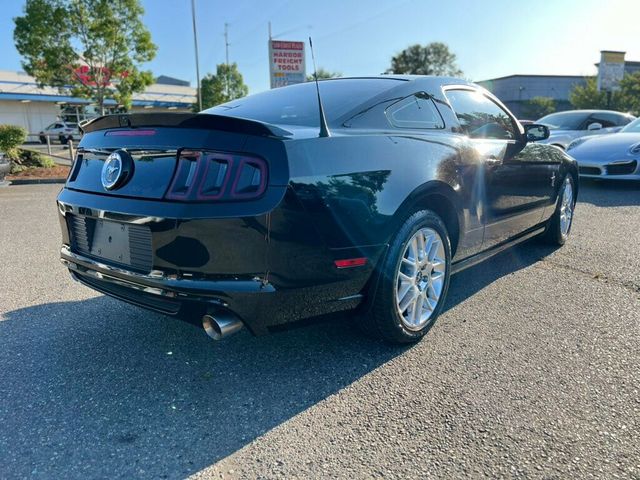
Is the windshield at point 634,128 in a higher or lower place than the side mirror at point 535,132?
higher

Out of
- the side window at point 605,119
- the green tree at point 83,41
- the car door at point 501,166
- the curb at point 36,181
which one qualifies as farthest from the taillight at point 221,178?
the green tree at point 83,41

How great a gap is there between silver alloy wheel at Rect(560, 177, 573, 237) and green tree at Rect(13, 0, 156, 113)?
15088mm

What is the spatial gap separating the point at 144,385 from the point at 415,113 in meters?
2.16

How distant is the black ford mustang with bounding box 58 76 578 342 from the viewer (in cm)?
213

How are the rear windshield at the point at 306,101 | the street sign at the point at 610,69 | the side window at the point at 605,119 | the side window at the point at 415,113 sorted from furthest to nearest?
1. the street sign at the point at 610,69
2. the side window at the point at 605,119
3. the side window at the point at 415,113
4. the rear windshield at the point at 306,101

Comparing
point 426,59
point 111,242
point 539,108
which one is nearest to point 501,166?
point 111,242

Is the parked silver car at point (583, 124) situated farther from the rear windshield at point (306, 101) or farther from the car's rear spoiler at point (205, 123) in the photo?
the car's rear spoiler at point (205, 123)

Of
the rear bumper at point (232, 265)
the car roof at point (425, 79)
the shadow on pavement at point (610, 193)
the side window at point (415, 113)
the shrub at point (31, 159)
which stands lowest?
the shadow on pavement at point (610, 193)

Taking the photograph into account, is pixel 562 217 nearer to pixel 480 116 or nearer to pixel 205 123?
pixel 480 116

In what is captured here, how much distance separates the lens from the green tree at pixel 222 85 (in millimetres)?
50469

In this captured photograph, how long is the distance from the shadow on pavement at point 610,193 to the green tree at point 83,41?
14247mm

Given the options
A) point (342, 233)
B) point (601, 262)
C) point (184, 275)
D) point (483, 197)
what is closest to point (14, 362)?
point (184, 275)

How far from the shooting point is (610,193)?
27.1ft

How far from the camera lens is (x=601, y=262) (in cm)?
439
